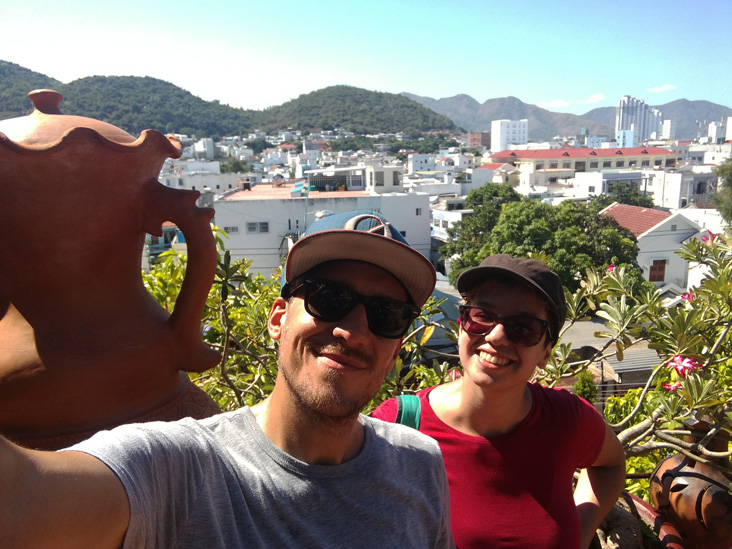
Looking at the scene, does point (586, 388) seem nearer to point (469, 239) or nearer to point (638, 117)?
point (469, 239)

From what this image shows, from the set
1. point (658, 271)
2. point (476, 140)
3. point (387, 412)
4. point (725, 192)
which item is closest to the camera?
point (387, 412)

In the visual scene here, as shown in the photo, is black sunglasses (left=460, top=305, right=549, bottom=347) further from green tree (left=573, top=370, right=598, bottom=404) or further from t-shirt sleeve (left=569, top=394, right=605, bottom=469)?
green tree (left=573, top=370, right=598, bottom=404)

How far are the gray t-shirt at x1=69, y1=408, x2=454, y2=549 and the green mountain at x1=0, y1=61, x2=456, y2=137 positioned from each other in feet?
250

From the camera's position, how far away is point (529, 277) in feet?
5.05

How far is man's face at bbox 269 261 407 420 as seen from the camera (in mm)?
1042

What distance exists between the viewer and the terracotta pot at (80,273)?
1282 mm

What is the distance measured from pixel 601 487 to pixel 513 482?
1.78 ft

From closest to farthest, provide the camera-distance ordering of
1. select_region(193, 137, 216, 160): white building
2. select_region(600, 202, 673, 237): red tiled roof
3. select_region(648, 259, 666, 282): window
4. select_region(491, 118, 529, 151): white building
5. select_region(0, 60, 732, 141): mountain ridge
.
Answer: select_region(648, 259, 666, 282): window, select_region(600, 202, 673, 237): red tiled roof, select_region(193, 137, 216, 160): white building, select_region(0, 60, 732, 141): mountain ridge, select_region(491, 118, 529, 151): white building

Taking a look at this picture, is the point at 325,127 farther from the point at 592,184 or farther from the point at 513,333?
the point at 513,333

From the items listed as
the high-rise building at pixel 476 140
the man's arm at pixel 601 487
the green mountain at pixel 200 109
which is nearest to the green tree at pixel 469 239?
the man's arm at pixel 601 487

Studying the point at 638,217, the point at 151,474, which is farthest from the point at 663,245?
the point at 151,474

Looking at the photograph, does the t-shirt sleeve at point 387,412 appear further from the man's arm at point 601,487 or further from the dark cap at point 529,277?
the man's arm at point 601,487

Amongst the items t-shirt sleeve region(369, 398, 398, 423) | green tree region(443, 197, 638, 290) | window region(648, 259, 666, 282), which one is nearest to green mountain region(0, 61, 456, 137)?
green tree region(443, 197, 638, 290)

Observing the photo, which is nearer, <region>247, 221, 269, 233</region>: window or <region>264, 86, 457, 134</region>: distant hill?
<region>247, 221, 269, 233</region>: window
